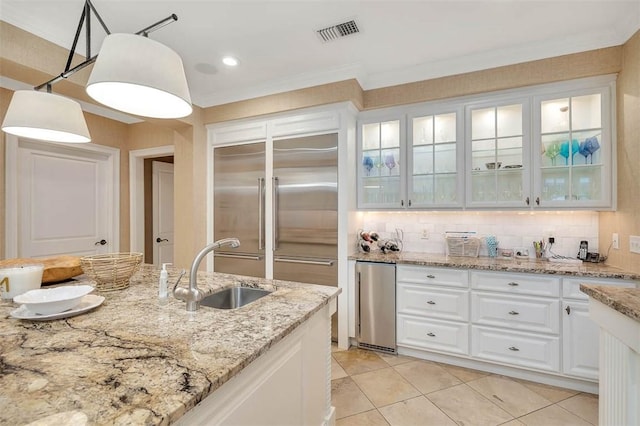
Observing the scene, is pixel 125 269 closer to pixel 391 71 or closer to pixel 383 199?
pixel 383 199

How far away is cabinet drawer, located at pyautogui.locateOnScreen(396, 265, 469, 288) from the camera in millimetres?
2502

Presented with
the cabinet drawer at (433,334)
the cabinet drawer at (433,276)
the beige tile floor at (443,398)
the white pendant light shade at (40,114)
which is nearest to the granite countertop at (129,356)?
the white pendant light shade at (40,114)

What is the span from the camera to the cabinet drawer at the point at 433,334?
2504 millimetres

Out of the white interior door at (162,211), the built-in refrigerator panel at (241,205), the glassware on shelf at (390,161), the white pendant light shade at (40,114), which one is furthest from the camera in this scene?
the white interior door at (162,211)

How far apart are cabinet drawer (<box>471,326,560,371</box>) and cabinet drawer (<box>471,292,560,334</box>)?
2.6 inches

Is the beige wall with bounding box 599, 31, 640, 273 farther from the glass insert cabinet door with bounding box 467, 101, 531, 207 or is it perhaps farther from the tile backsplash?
the glass insert cabinet door with bounding box 467, 101, 531, 207

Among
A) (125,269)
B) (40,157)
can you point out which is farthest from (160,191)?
(125,269)

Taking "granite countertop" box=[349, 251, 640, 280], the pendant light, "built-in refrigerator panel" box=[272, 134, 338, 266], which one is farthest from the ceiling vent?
"granite countertop" box=[349, 251, 640, 280]

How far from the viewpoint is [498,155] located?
2.67 meters

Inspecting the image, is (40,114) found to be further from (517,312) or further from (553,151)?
(553,151)

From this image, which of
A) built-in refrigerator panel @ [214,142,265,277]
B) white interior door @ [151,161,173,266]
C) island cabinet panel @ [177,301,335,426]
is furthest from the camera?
white interior door @ [151,161,173,266]

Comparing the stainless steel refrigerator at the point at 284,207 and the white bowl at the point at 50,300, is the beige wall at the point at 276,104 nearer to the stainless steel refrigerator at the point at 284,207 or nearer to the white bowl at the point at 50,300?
the stainless steel refrigerator at the point at 284,207

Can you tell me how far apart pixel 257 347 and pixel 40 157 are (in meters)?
4.06

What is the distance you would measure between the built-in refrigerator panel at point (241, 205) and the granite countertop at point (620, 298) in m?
2.70
